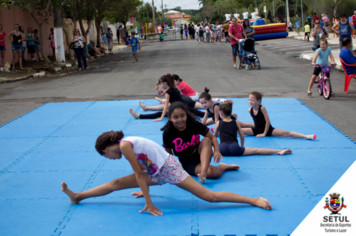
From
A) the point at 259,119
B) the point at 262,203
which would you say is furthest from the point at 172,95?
the point at 262,203

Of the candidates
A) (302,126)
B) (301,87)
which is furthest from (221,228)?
(301,87)

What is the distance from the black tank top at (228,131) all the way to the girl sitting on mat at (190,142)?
964mm

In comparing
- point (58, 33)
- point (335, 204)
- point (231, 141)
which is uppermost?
point (58, 33)

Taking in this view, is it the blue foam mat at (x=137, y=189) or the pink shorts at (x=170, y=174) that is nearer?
the blue foam mat at (x=137, y=189)

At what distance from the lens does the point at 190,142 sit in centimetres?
487

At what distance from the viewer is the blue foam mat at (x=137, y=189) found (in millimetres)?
3943

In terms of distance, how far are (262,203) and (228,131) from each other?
6.33 feet

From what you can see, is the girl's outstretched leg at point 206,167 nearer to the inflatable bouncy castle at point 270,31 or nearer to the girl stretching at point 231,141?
the girl stretching at point 231,141

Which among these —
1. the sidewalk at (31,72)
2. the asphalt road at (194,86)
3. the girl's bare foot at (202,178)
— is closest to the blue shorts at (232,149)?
the girl's bare foot at (202,178)

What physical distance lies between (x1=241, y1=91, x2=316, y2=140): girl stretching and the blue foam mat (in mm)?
129

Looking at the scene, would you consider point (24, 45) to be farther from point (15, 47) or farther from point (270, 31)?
point (270, 31)

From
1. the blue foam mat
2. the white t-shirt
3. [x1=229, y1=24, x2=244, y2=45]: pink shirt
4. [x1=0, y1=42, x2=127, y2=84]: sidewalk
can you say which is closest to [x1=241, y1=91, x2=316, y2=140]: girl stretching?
the blue foam mat

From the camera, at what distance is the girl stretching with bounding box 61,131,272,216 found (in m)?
3.89

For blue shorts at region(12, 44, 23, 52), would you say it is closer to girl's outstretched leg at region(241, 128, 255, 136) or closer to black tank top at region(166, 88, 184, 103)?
black tank top at region(166, 88, 184, 103)
